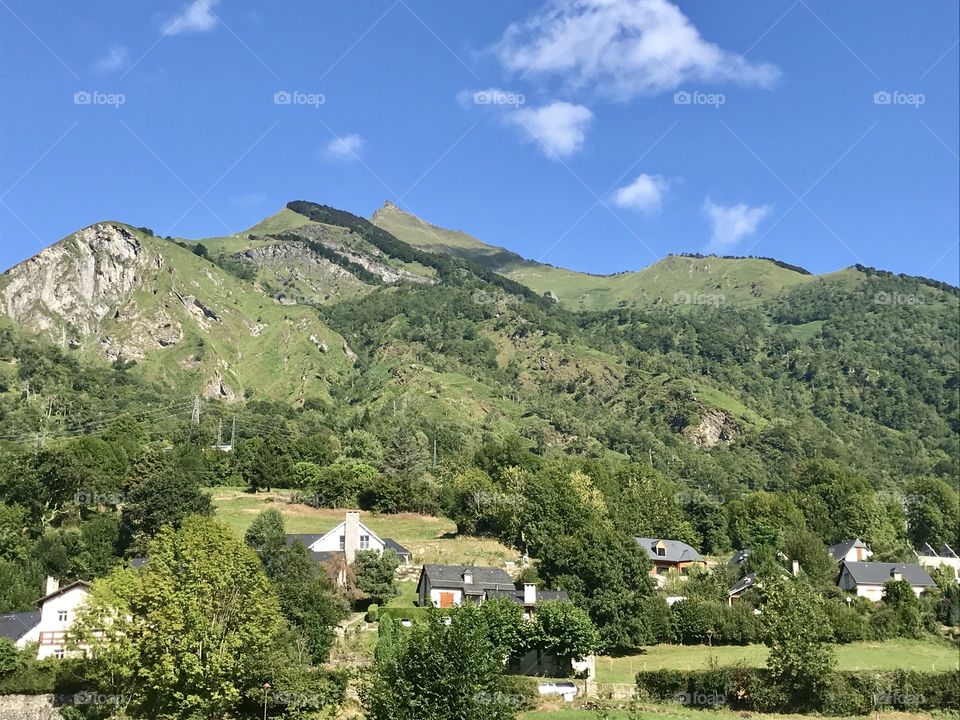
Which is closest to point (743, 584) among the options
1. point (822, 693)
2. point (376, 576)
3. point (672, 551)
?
point (672, 551)

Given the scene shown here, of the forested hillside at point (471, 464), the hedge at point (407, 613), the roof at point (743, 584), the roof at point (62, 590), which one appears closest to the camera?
the roof at point (62, 590)

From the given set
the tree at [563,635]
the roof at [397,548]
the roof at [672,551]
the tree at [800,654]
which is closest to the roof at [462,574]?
the roof at [397,548]

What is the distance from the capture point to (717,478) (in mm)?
128000

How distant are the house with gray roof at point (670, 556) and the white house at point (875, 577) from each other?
1157cm

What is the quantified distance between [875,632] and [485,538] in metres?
31.7

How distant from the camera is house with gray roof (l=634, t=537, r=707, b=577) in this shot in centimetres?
7356

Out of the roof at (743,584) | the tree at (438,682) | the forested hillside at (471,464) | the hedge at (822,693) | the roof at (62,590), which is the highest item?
the forested hillside at (471,464)

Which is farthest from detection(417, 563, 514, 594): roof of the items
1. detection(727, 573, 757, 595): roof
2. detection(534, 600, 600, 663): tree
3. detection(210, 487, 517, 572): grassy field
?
detection(727, 573, 757, 595): roof

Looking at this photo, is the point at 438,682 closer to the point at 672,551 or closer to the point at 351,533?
the point at 351,533

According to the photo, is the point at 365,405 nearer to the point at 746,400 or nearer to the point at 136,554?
the point at 746,400

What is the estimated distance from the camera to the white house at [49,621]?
44750 millimetres

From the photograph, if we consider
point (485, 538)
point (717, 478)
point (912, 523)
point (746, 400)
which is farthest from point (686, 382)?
point (485, 538)

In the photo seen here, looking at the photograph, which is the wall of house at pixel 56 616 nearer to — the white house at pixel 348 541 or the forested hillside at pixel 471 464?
the forested hillside at pixel 471 464

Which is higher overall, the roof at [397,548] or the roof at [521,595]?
the roof at [397,548]
